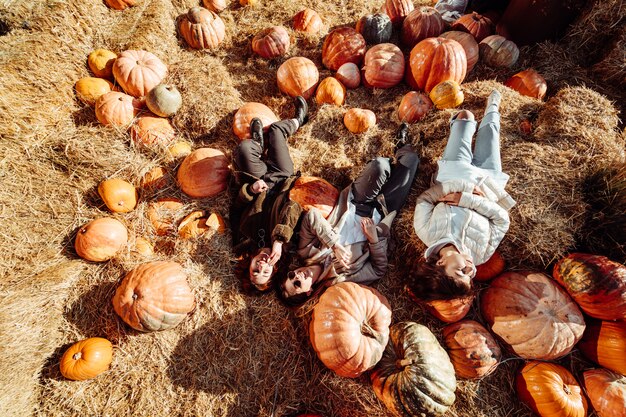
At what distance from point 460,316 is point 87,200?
464 cm

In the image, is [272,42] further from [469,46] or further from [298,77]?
[469,46]

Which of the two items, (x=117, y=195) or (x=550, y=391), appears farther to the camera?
(x=117, y=195)

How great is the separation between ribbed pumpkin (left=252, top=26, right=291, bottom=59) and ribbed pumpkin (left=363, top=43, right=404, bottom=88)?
4.48 ft

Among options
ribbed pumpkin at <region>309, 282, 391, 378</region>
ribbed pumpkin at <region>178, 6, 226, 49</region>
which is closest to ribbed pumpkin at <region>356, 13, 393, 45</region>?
ribbed pumpkin at <region>178, 6, 226, 49</region>

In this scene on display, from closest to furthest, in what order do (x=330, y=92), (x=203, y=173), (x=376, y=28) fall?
(x=203, y=173), (x=330, y=92), (x=376, y=28)

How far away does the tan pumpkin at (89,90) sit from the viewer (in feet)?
13.8

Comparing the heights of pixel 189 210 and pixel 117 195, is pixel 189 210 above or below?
below

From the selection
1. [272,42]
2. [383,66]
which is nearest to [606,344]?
[383,66]

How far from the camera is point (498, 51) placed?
4.57m

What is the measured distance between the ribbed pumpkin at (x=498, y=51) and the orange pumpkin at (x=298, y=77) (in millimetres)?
2587

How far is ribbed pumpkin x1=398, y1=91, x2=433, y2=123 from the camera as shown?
429 cm

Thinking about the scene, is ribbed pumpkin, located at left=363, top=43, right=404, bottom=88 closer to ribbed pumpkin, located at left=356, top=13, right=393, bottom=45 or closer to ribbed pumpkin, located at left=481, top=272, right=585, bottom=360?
ribbed pumpkin, located at left=356, top=13, right=393, bottom=45

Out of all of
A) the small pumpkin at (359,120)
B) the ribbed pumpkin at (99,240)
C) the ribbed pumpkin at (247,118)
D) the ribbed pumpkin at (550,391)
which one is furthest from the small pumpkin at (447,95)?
the ribbed pumpkin at (99,240)

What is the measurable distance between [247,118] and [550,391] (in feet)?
14.7
